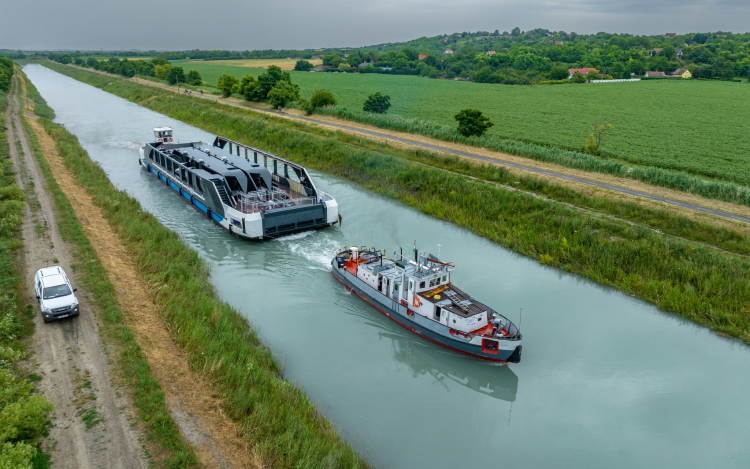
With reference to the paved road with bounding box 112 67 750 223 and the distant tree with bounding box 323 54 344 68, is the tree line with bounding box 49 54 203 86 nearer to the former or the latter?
the distant tree with bounding box 323 54 344 68

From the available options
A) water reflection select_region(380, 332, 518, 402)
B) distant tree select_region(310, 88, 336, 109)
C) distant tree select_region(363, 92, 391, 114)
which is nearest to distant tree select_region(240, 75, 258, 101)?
distant tree select_region(310, 88, 336, 109)

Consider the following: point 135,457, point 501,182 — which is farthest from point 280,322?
point 501,182

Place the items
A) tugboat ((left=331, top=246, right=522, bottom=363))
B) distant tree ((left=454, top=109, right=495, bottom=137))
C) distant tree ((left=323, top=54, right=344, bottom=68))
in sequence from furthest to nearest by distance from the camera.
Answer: distant tree ((left=323, top=54, right=344, bottom=68))
distant tree ((left=454, top=109, right=495, bottom=137))
tugboat ((left=331, top=246, right=522, bottom=363))

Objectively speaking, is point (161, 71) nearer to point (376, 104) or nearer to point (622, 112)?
point (376, 104)

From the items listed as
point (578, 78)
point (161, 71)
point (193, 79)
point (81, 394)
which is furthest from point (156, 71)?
point (81, 394)

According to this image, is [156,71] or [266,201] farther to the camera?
[156,71]

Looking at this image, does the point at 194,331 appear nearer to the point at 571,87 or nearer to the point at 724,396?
the point at 724,396

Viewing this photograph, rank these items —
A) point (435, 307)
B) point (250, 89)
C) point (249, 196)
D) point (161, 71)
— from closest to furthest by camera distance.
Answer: point (435, 307), point (249, 196), point (250, 89), point (161, 71)
